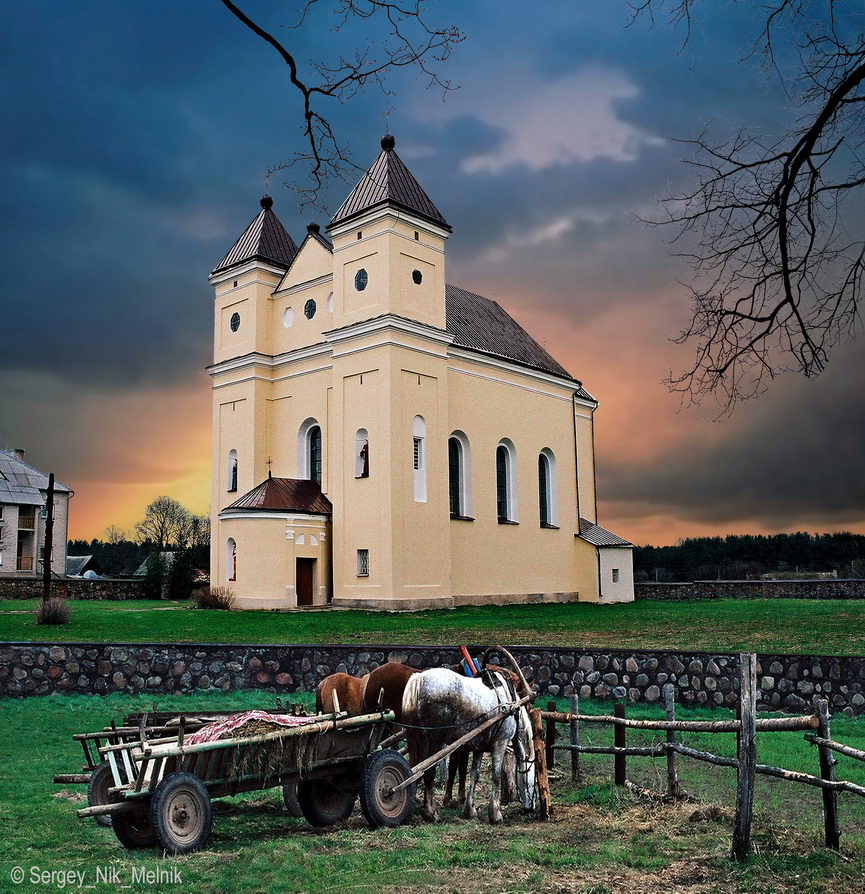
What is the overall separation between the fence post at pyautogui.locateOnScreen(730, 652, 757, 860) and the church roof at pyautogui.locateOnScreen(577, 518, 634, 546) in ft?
127

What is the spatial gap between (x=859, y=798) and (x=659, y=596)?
43.4 metres

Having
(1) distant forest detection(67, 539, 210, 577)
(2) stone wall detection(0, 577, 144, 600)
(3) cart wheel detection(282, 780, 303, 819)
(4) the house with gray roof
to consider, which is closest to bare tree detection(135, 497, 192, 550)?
(1) distant forest detection(67, 539, 210, 577)

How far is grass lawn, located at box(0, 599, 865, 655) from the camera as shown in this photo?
2102 centimetres

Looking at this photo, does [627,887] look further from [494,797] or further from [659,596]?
[659,596]

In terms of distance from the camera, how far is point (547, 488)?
45594 mm

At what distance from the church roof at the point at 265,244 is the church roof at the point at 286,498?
37.7 ft

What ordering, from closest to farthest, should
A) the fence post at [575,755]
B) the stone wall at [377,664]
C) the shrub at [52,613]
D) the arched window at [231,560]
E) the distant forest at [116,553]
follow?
the fence post at [575,755], the stone wall at [377,664], the shrub at [52,613], the arched window at [231,560], the distant forest at [116,553]

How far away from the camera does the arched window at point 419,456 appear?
36.4 meters

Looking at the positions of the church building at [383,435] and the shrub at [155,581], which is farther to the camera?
the shrub at [155,581]

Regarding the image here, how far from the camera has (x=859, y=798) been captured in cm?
934

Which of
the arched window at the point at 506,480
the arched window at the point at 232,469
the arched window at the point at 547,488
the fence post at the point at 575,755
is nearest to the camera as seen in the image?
the fence post at the point at 575,755

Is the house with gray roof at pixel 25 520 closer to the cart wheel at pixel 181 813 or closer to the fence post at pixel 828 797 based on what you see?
the cart wheel at pixel 181 813

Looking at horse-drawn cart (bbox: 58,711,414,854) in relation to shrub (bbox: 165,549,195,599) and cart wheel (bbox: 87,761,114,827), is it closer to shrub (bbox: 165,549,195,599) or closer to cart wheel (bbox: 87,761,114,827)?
cart wheel (bbox: 87,761,114,827)

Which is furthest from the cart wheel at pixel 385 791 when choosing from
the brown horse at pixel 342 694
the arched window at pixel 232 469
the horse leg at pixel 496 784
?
the arched window at pixel 232 469
